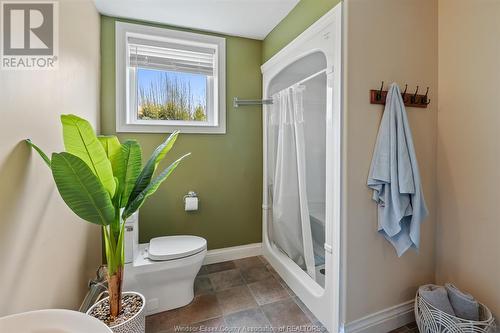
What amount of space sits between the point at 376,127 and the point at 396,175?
0.31 metres

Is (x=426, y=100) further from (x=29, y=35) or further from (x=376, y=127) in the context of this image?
(x=29, y=35)

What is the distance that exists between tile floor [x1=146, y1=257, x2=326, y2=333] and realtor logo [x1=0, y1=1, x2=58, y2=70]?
65.5 inches

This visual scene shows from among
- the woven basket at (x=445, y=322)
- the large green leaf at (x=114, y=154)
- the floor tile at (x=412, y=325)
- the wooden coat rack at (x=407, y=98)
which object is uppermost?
the wooden coat rack at (x=407, y=98)

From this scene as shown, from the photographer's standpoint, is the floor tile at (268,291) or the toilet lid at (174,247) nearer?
the toilet lid at (174,247)

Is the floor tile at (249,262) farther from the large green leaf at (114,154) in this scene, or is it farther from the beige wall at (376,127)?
the large green leaf at (114,154)

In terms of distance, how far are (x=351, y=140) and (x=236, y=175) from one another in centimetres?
134

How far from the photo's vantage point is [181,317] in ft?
5.44

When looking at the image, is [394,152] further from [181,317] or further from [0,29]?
[0,29]

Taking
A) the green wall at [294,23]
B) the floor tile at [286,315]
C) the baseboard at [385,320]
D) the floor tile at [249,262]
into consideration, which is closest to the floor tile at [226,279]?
the floor tile at [249,262]

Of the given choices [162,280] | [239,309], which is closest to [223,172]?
[162,280]

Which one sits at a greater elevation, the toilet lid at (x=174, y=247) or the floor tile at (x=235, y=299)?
the toilet lid at (x=174, y=247)

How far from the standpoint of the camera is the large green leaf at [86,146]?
0.99 m

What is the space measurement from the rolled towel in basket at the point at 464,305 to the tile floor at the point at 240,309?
0.31m

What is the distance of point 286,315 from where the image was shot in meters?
1.66
